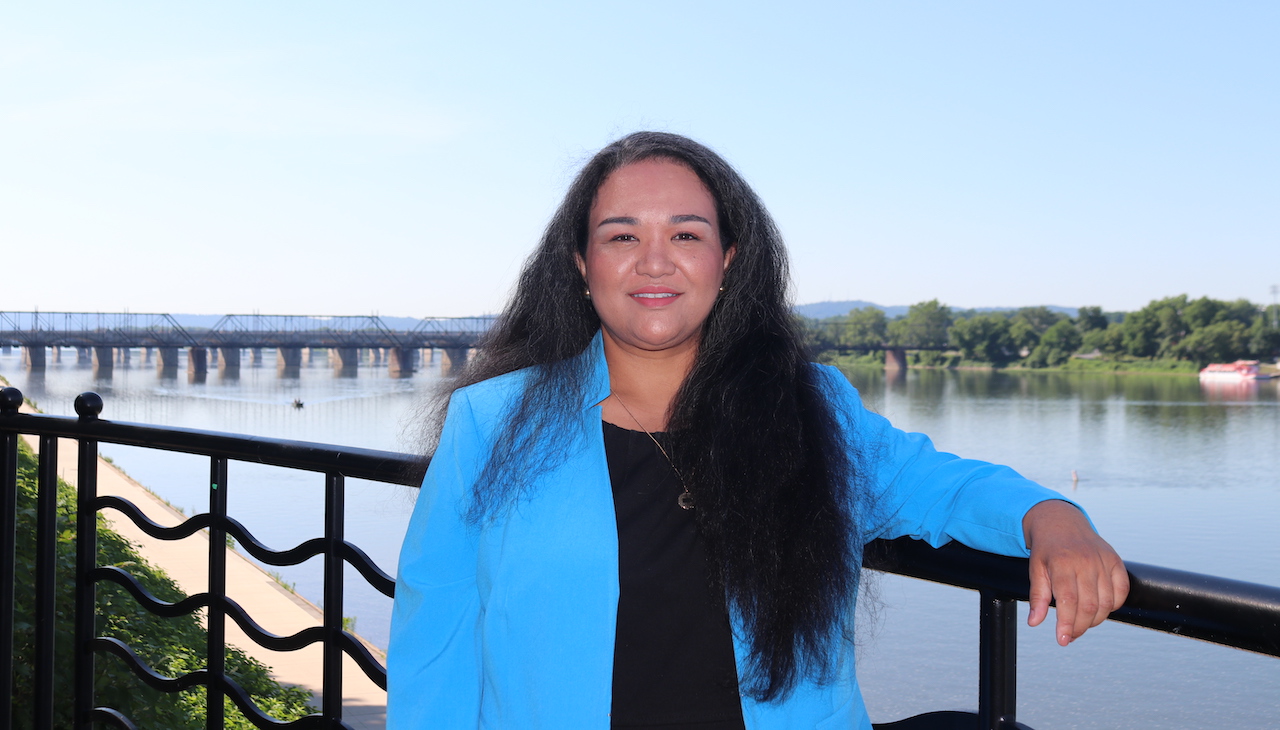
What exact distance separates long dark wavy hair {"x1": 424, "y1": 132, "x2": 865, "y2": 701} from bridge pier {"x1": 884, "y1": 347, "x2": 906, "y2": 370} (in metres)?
107

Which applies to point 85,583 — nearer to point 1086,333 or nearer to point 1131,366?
point 1131,366

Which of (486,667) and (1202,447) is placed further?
(1202,447)

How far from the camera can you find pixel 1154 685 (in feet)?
51.6

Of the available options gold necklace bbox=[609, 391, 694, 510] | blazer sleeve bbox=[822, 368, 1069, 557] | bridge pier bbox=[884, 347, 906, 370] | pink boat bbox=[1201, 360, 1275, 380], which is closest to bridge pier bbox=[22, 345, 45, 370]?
bridge pier bbox=[884, 347, 906, 370]

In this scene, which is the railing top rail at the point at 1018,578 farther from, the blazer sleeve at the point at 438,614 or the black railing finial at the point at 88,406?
the black railing finial at the point at 88,406

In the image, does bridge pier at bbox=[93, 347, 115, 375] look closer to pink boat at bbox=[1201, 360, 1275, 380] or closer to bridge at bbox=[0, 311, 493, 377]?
bridge at bbox=[0, 311, 493, 377]

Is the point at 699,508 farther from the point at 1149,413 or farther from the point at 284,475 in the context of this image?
the point at 1149,413

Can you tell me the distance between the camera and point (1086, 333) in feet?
378

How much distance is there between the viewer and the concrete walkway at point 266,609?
27.6 feet

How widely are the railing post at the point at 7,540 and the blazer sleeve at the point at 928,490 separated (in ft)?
7.07

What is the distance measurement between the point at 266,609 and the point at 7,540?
8745 mm

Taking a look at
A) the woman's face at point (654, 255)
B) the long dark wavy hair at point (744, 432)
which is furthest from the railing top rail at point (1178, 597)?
the woman's face at point (654, 255)

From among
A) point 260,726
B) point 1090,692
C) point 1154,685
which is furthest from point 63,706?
point 1154,685

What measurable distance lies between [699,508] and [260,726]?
131 centimetres
